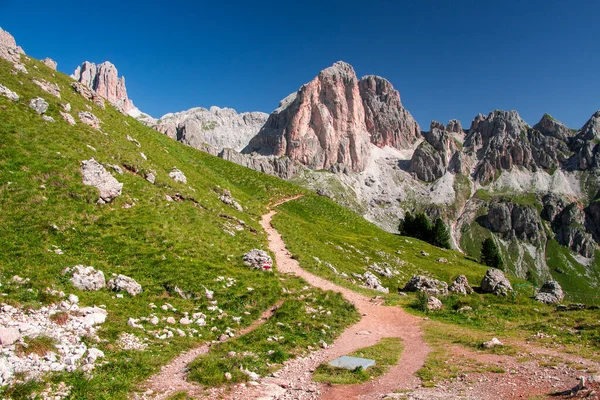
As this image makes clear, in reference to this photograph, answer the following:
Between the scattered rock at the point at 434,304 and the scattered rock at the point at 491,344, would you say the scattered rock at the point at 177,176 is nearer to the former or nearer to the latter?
the scattered rock at the point at 434,304

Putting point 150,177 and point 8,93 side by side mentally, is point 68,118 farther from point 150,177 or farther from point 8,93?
point 150,177

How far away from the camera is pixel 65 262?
59.0ft

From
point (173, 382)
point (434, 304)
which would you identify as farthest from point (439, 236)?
point (173, 382)

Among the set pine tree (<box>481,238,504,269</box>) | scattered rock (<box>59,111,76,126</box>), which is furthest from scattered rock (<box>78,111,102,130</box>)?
pine tree (<box>481,238,504,269</box>)

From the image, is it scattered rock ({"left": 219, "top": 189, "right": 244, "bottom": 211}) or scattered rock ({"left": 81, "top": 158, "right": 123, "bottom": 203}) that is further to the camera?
scattered rock ({"left": 219, "top": 189, "right": 244, "bottom": 211})

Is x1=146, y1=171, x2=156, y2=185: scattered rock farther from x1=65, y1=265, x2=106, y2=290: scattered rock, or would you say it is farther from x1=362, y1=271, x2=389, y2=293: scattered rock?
x1=362, y1=271, x2=389, y2=293: scattered rock

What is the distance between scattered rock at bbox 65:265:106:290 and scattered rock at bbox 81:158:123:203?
9455 mm

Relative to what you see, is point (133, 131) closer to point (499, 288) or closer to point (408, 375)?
point (408, 375)

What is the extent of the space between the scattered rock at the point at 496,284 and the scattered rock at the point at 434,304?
1246cm

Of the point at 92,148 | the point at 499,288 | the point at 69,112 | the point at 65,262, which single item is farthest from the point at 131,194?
the point at 499,288

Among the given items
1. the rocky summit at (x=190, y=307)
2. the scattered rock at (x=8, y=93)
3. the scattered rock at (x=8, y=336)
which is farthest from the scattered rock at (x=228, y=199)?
the scattered rock at (x=8, y=336)

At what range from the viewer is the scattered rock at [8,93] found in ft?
109

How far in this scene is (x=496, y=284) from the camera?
37625 mm

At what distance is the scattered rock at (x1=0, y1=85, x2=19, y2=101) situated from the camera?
33272mm
